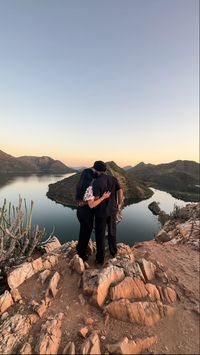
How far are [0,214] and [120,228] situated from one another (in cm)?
4208

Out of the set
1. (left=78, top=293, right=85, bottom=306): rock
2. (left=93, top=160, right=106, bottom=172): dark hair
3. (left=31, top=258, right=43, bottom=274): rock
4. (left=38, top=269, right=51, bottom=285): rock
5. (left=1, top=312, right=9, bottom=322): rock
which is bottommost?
(left=1, top=312, right=9, bottom=322): rock

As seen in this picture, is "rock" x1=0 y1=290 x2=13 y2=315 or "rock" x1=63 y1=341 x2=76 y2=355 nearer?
"rock" x1=63 y1=341 x2=76 y2=355

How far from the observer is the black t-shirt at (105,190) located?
6281 mm

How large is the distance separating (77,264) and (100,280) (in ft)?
3.60

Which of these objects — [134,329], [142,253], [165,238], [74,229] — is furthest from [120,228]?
[134,329]

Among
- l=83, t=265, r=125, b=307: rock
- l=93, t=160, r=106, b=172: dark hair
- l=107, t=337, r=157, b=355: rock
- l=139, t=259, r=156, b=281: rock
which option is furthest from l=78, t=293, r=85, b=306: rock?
l=93, t=160, r=106, b=172: dark hair

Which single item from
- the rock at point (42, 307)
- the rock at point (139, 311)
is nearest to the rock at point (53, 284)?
the rock at point (42, 307)

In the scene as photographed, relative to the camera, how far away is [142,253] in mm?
7609

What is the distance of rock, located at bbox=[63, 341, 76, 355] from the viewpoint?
3.86 metres

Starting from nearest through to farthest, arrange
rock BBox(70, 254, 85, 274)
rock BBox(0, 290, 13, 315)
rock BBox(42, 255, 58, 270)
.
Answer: rock BBox(0, 290, 13, 315) → rock BBox(70, 254, 85, 274) → rock BBox(42, 255, 58, 270)

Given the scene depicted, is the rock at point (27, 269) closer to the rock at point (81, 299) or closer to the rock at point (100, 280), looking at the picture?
the rock at point (100, 280)

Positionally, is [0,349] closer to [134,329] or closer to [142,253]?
[134,329]

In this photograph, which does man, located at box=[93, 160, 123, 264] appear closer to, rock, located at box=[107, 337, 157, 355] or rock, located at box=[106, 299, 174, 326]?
rock, located at box=[106, 299, 174, 326]

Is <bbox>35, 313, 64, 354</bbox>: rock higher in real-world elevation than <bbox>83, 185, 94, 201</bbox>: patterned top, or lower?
lower
